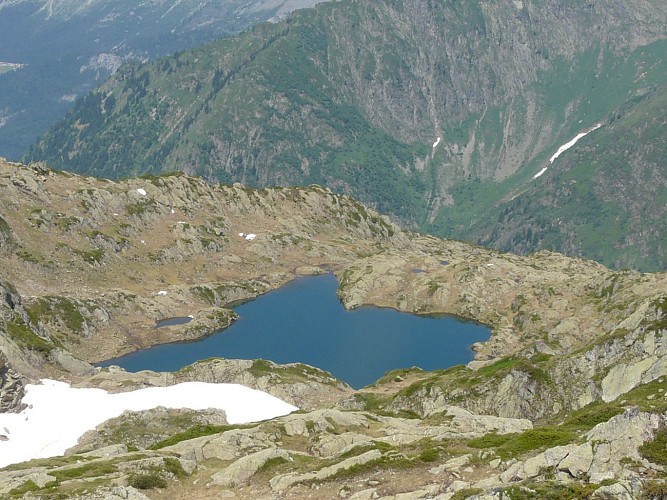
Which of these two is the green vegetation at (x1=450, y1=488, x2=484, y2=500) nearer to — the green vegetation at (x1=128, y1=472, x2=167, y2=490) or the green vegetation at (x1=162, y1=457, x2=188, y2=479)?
the green vegetation at (x1=128, y1=472, x2=167, y2=490)

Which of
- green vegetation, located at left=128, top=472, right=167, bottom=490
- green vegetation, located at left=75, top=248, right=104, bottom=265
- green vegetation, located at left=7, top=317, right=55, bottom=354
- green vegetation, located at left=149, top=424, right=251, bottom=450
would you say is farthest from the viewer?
green vegetation, located at left=75, top=248, right=104, bottom=265

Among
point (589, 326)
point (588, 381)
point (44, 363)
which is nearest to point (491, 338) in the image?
point (589, 326)

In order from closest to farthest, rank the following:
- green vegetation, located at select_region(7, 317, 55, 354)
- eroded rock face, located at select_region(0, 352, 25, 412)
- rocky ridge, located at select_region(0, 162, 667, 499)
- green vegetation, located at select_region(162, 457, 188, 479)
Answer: rocky ridge, located at select_region(0, 162, 667, 499) < green vegetation, located at select_region(162, 457, 188, 479) < eroded rock face, located at select_region(0, 352, 25, 412) < green vegetation, located at select_region(7, 317, 55, 354)

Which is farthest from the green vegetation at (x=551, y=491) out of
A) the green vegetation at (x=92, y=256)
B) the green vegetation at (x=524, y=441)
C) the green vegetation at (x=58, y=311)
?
the green vegetation at (x=92, y=256)

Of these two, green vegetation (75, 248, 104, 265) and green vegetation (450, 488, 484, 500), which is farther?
green vegetation (75, 248, 104, 265)

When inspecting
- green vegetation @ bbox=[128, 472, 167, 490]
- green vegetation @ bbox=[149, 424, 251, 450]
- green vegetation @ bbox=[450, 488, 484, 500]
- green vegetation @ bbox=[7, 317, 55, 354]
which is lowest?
green vegetation @ bbox=[149, 424, 251, 450]

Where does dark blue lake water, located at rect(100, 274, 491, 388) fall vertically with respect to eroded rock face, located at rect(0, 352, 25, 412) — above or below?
below

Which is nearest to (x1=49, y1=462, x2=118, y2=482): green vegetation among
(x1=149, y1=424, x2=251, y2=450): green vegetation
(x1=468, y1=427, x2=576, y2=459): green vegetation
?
(x1=149, y1=424, x2=251, y2=450): green vegetation
